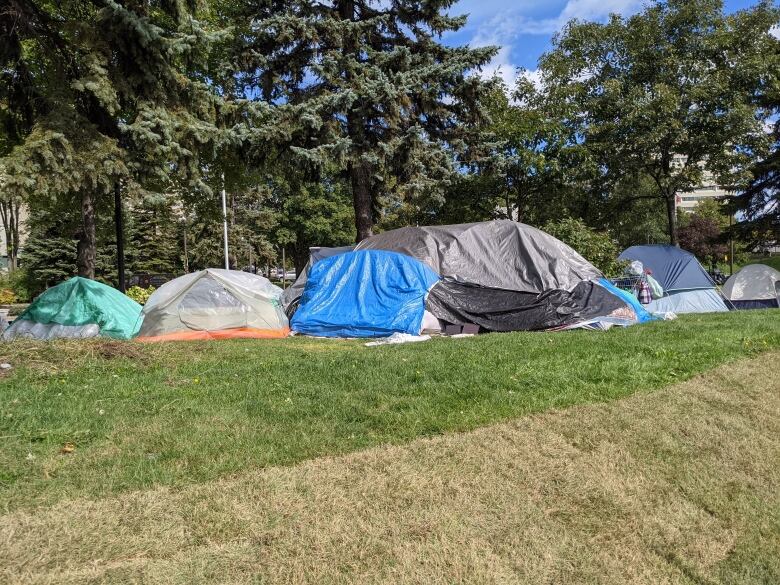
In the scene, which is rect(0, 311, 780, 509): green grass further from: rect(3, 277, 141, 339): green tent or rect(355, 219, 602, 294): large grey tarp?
rect(355, 219, 602, 294): large grey tarp

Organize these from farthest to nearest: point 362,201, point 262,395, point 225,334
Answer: point 362,201
point 225,334
point 262,395

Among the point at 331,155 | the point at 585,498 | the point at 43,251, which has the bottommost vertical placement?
the point at 585,498

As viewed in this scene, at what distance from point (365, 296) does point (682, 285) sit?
917 cm

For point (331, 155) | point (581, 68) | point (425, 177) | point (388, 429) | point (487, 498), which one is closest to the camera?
point (487, 498)

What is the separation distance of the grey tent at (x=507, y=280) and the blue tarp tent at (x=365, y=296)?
1.34ft

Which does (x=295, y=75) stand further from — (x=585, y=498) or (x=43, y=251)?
(x=43, y=251)

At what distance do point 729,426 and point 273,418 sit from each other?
3824mm

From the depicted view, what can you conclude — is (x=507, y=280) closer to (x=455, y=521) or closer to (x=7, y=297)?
(x=455, y=521)

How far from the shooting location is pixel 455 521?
3.29m

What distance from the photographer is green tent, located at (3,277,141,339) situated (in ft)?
32.8

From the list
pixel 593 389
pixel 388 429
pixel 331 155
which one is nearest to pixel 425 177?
pixel 331 155

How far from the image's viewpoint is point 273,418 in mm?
4734

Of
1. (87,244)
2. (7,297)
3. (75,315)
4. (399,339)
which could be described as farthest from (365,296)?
(7,297)

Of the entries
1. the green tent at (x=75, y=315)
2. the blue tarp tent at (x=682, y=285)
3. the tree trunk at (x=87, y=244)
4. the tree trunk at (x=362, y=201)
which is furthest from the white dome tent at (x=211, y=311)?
the blue tarp tent at (x=682, y=285)
